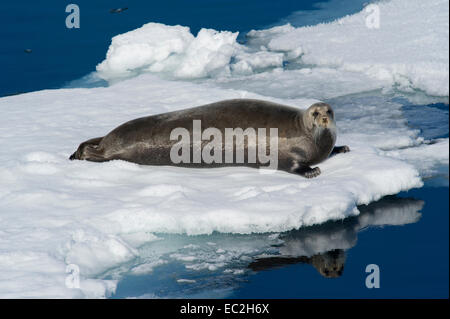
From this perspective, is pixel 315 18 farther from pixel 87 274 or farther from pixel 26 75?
pixel 87 274

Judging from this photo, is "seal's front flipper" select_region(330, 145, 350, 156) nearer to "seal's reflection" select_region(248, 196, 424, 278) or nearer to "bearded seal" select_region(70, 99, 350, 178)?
"bearded seal" select_region(70, 99, 350, 178)

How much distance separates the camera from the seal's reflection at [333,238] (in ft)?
13.8

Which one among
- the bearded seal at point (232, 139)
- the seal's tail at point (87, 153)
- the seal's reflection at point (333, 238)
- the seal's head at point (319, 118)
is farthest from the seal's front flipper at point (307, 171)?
the seal's tail at point (87, 153)

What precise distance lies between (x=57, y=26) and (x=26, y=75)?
2614 millimetres

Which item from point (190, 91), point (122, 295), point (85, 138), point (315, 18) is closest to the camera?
point (122, 295)

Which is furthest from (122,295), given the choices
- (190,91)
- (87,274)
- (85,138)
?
(190,91)

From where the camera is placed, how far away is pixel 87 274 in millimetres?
4090

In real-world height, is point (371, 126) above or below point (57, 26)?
below

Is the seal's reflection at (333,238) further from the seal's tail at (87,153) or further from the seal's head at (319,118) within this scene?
the seal's tail at (87,153)

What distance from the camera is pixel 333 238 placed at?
177 inches

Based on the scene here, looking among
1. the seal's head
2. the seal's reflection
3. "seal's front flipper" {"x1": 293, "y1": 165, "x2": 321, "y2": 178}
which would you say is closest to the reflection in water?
the seal's reflection

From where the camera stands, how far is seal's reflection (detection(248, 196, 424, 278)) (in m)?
4.21

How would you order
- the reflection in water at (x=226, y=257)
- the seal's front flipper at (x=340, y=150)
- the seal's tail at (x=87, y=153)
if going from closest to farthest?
1. the reflection in water at (x=226, y=257)
2. the seal's front flipper at (x=340, y=150)
3. the seal's tail at (x=87, y=153)
